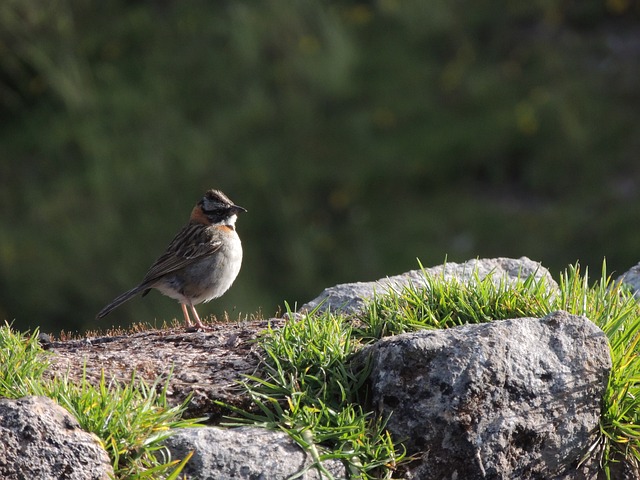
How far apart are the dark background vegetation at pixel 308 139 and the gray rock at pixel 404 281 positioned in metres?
4.64

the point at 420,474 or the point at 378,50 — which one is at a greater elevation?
the point at 378,50

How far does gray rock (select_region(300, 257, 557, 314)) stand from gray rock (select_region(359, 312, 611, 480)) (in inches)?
33.5

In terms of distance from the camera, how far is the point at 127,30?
15164 millimetres

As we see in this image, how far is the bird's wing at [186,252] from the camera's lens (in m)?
7.98

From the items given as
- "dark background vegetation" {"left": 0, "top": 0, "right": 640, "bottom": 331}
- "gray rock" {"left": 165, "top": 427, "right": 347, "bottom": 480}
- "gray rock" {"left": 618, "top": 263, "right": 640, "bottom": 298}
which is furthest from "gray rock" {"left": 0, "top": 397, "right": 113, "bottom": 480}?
"dark background vegetation" {"left": 0, "top": 0, "right": 640, "bottom": 331}

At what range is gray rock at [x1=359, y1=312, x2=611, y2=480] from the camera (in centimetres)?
497

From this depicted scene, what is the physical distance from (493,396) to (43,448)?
6.79ft

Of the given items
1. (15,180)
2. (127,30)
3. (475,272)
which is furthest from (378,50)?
(475,272)

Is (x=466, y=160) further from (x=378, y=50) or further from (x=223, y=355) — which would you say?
(x=223, y=355)

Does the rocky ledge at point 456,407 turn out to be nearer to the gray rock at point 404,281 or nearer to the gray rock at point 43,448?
the gray rock at point 43,448

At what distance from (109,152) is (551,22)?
6.16m

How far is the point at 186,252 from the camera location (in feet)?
26.3

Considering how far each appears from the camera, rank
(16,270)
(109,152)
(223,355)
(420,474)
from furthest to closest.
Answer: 1. (109,152)
2. (16,270)
3. (223,355)
4. (420,474)

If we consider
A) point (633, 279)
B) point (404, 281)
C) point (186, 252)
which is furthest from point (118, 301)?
point (633, 279)
